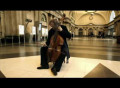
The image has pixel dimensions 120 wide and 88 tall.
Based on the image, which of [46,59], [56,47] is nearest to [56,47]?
[56,47]

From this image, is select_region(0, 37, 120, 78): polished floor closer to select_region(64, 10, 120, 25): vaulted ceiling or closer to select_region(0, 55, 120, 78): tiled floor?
select_region(0, 55, 120, 78): tiled floor

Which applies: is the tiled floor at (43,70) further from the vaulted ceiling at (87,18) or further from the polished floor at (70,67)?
the vaulted ceiling at (87,18)

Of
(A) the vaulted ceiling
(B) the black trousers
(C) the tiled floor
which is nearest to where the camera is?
(C) the tiled floor

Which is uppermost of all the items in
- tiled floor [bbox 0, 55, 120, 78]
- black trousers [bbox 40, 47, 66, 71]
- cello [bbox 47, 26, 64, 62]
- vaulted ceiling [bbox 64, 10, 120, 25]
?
vaulted ceiling [bbox 64, 10, 120, 25]

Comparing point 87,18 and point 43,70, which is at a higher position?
point 87,18

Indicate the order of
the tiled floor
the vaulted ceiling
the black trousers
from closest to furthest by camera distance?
the tiled floor < the black trousers < the vaulted ceiling

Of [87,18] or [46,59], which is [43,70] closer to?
[46,59]

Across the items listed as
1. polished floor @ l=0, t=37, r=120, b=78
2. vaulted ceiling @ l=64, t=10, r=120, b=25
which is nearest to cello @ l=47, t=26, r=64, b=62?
polished floor @ l=0, t=37, r=120, b=78
